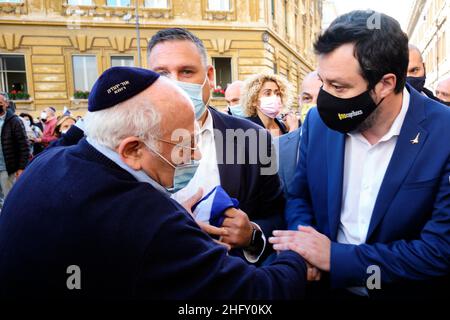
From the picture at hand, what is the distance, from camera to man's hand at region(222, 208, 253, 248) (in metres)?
1.52

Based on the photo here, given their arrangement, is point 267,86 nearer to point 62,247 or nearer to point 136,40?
point 62,247

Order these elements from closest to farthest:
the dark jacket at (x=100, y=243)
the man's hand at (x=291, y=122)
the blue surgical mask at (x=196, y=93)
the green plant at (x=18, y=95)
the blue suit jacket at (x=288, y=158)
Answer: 1. the dark jacket at (x=100, y=243)
2. the blue surgical mask at (x=196, y=93)
3. the blue suit jacket at (x=288, y=158)
4. the man's hand at (x=291, y=122)
5. the green plant at (x=18, y=95)

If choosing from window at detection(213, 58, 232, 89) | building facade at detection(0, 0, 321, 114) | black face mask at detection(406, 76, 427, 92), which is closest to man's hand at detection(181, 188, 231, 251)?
black face mask at detection(406, 76, 427, 92)

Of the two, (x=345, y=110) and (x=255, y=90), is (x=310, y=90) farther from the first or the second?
(x=345, y=110)

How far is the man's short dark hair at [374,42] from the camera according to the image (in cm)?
139

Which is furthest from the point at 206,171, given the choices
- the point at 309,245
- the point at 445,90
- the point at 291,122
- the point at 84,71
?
the point at 84,71

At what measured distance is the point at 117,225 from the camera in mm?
1027

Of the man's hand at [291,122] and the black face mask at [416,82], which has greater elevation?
the black face mask at [416,82]

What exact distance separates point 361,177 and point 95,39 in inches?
664

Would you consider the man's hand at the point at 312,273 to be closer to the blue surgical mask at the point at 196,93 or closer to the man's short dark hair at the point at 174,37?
the blue surgical mask at the point at 196,93

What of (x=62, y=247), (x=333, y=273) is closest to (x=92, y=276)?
(x=62, y=247)

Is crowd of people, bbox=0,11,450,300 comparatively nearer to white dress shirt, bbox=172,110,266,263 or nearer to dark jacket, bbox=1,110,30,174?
white dress shirt, bbox=172,110,266,263

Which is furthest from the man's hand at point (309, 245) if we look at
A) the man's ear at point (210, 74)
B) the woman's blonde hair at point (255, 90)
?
the woman's blonde hair at point (255, 90)

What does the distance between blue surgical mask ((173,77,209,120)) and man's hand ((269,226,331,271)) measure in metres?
0.88
